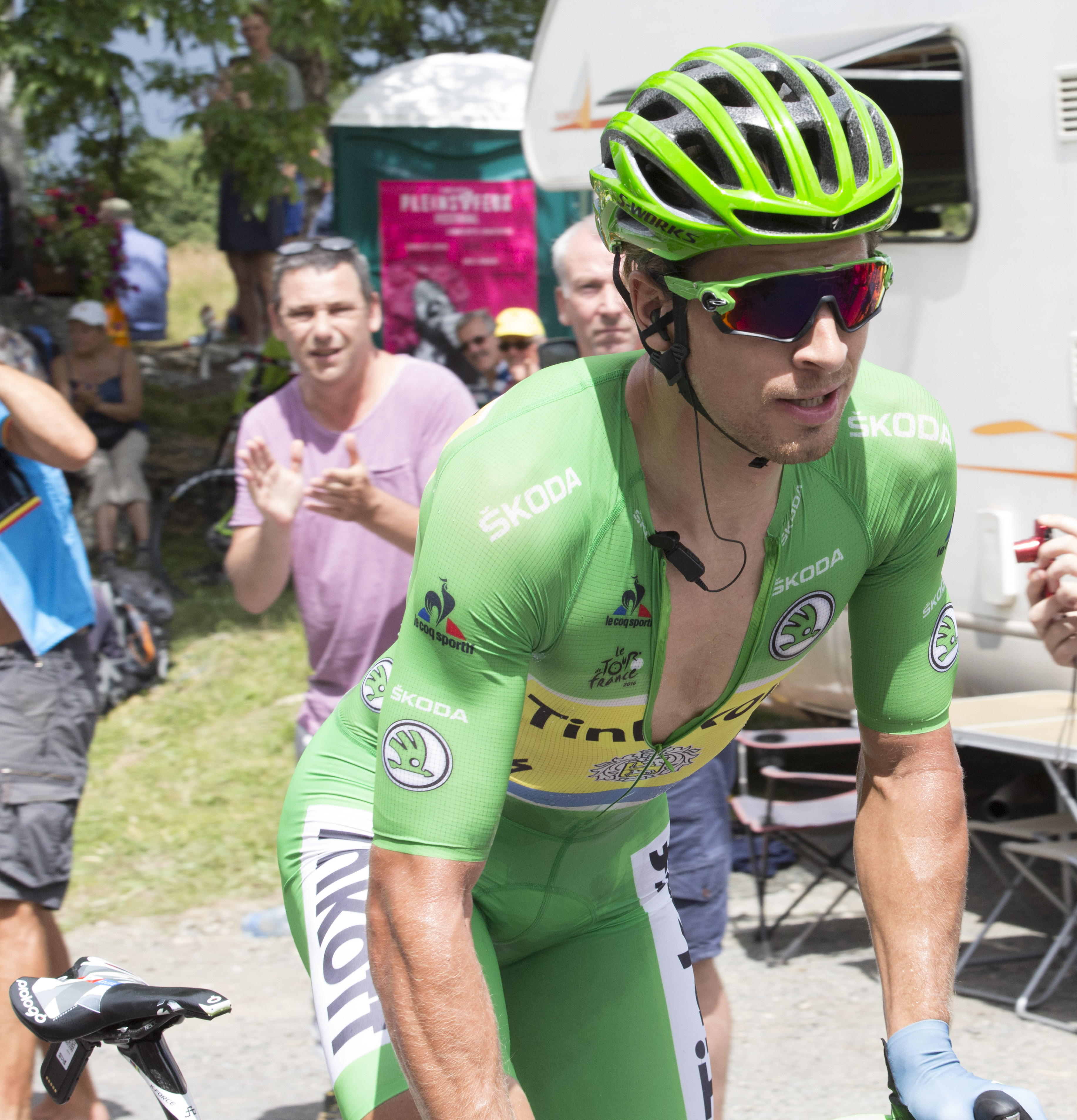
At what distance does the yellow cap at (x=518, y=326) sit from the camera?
313 inches

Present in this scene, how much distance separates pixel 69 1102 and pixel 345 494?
1.84m

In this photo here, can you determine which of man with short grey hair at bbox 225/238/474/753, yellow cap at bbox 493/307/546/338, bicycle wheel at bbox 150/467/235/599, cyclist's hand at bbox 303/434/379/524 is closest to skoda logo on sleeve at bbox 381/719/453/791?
cyclist's hand at bbox 303/434/379/524

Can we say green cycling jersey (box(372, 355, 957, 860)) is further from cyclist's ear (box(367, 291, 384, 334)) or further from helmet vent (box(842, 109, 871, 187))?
cyclist's ear (box(367, 291, 384, 334))

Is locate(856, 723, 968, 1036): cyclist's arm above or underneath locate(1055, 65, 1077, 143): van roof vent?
underneath

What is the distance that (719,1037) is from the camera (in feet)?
11.6

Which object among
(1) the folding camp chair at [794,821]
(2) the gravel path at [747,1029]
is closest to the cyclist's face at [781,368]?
(2) the gravel path at [747,1029]

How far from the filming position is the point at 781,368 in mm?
1652

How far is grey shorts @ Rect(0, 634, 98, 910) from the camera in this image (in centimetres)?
345

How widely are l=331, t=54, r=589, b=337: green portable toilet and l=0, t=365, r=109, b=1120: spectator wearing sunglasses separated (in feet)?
23.8

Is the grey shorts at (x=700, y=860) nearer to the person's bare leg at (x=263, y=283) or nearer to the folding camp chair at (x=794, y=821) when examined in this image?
the folding camp chair at (x=794, y=821)

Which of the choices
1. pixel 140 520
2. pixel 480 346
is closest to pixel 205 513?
pixel 140 520

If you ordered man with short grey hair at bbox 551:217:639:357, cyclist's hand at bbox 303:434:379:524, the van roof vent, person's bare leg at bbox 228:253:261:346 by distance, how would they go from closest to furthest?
cyclist's hand at bbox 303:434:379:524 → man with short grey hair at bbox 551:217:639:357 → the van roof vent → person's bare leg at bbox 228:253:261:346

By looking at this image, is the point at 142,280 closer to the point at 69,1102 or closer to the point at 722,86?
the point at 69,1102

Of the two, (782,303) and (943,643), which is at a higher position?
(782,303)
